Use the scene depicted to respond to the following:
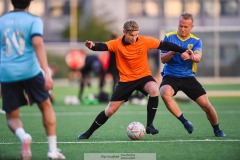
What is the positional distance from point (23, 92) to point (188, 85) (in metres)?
3.49

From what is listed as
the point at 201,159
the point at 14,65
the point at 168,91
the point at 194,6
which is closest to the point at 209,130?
the point at 168,91

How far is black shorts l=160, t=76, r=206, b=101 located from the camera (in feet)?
38.9

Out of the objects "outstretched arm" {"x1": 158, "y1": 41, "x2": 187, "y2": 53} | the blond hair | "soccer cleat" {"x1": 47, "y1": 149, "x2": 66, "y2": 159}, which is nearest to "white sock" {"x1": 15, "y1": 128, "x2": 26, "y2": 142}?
"soccer cleat" {"x1": 47, "y1": 149, "x2": 66, "y2": 159}

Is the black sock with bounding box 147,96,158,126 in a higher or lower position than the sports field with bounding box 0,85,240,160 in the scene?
higher

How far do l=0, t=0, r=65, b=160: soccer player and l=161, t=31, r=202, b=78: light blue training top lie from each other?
325cm

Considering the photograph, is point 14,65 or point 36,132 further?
point 36,132

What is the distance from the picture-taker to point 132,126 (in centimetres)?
1150

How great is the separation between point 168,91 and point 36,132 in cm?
260

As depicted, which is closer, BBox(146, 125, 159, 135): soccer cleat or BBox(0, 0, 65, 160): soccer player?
BBox(0, 0, 65, 160): soccer player

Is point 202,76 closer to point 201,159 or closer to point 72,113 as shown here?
point 72,113

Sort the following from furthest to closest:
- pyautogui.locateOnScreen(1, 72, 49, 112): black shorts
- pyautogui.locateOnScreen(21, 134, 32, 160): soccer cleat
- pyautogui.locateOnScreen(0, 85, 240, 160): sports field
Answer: pyautogui.locateOnScreen(0, 85, 240, 160): sports field < pyautogui.locateOnScreen(1, 72, 49, 112): black shorts < pyautogui.locateOnScreen(21, 134, 32, 160): soccer cleat

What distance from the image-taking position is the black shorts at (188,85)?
11867 mm

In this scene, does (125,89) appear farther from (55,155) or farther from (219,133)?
(55,155)

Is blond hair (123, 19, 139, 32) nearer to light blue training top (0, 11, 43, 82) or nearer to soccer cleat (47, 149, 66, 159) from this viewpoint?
light blue training top (0, 11, 43, 82)
